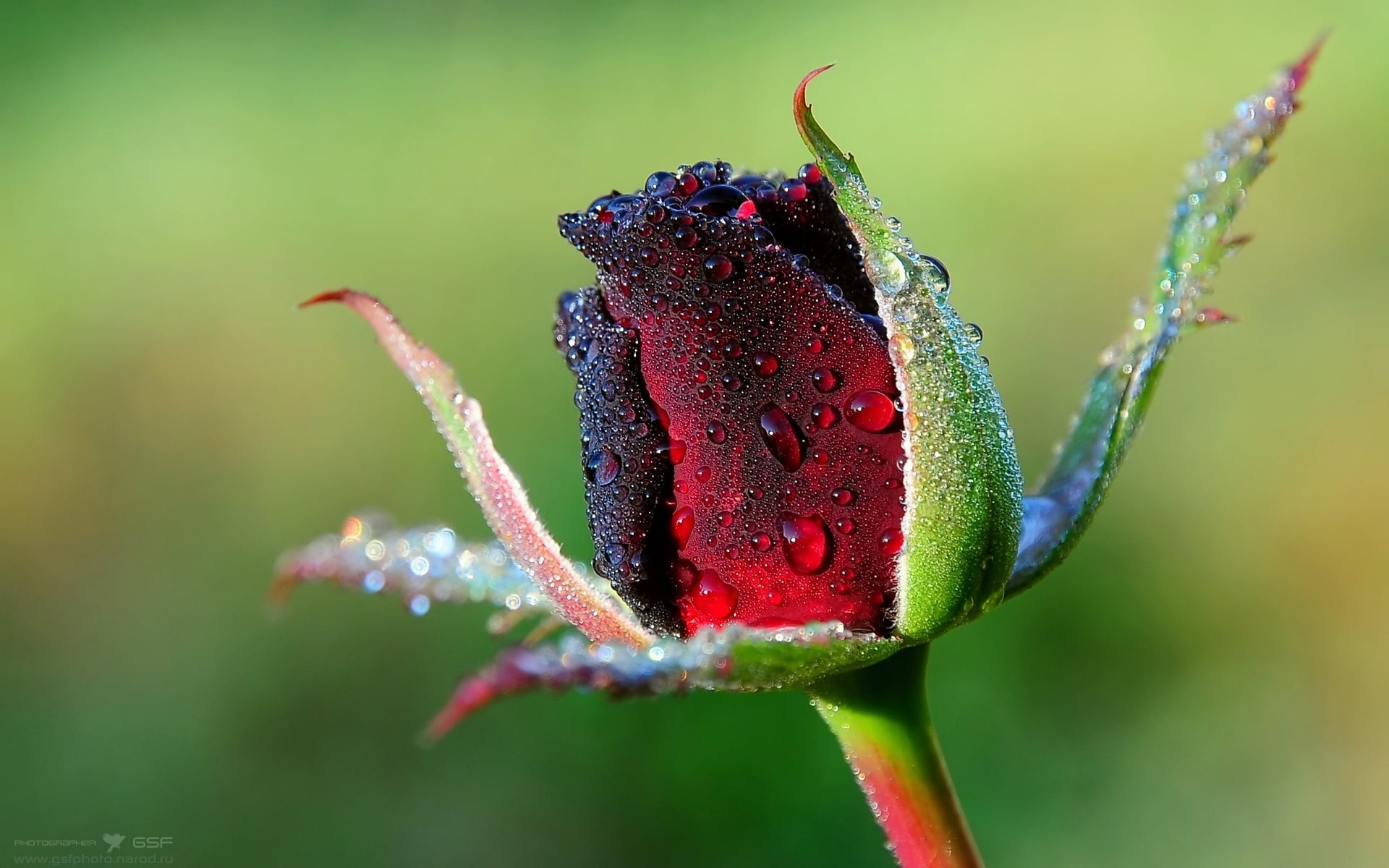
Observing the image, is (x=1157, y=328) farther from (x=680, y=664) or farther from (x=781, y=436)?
(x=680, y=664)

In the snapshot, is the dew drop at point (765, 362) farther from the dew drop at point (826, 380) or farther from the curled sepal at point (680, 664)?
the curled sepal at point (680, 664)

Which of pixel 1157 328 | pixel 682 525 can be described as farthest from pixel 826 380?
pixel 1157 328

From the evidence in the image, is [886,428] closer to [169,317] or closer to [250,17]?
[169,317]

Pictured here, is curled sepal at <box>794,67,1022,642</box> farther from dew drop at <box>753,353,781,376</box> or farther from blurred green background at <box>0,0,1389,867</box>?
blurred green background at <box>0,0,1389,867</box>

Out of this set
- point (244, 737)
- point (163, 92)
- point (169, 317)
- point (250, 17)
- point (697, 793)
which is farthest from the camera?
point (250, 17)

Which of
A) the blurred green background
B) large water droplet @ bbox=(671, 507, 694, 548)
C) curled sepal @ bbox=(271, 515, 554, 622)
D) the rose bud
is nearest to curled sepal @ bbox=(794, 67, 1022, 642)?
the rose bud

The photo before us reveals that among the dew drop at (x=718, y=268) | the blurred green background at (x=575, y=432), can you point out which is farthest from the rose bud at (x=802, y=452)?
the blurred green background at (x=575, y=432)

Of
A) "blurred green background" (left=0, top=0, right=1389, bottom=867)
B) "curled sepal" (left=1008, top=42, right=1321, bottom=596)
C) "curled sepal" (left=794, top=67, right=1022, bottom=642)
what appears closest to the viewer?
"curled sepal" (left=794, top=67, right=1022, bottom=642)

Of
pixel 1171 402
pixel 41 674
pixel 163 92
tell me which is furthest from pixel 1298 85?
pixel 163 92
